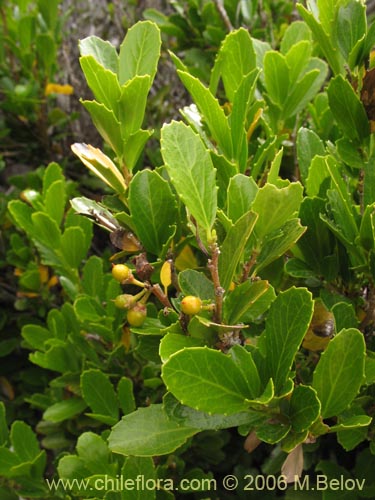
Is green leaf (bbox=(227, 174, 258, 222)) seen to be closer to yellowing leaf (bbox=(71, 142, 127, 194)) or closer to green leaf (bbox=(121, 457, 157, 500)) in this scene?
yellowing leaf (bbox=(71, 142, 127, 194))

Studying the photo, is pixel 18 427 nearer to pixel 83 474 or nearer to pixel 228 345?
pixel 83 474

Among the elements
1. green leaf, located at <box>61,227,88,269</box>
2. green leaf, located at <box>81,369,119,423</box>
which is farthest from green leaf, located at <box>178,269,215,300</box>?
green leaf, located at <box>61,227,88,269</box>

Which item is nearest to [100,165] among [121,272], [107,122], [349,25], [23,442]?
[107,122]

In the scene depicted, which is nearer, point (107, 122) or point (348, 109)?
point (107, 122)

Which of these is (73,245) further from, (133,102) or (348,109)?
(348,109)

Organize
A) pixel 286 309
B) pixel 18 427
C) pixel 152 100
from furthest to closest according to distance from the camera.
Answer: pixel 152 100 < pixel 18 427 < pixel 286 309

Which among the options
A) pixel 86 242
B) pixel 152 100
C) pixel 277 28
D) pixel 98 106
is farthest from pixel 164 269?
pixel 152 100

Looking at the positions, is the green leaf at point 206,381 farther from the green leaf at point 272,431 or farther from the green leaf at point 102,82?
the green leaf at point 102,82
